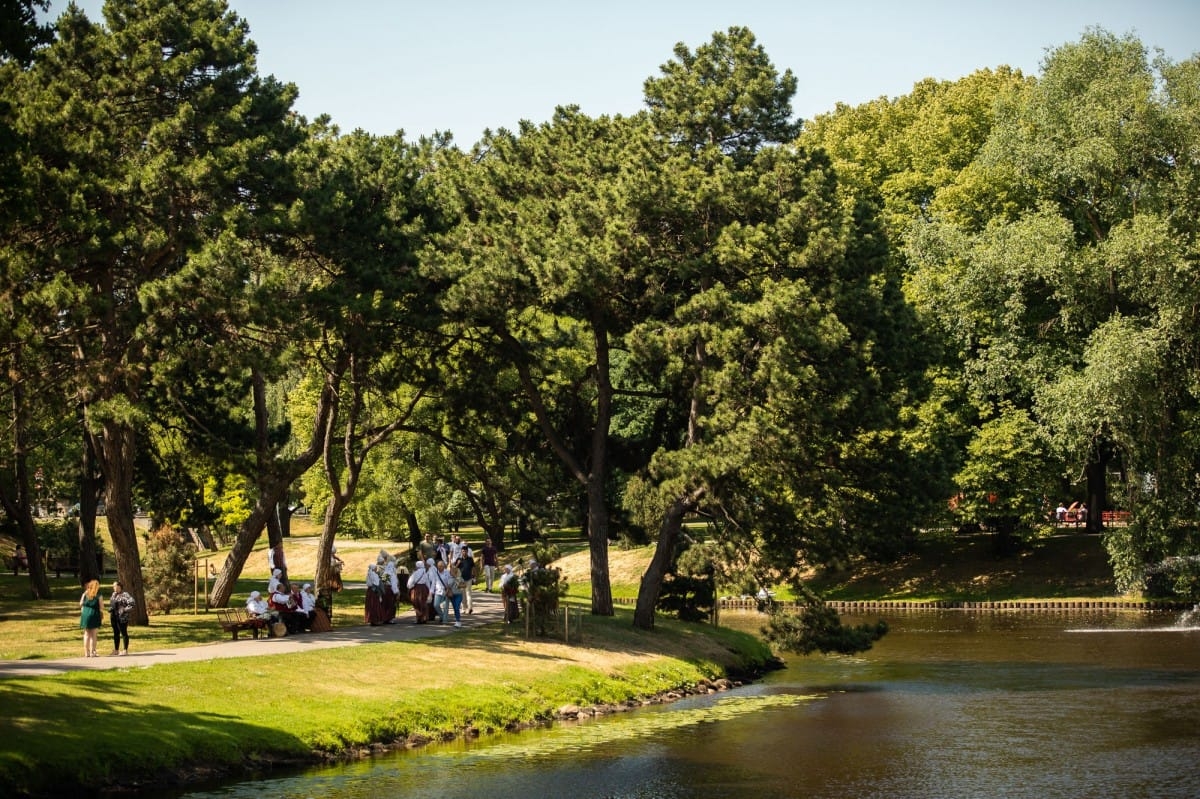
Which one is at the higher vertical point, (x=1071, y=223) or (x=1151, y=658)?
(x=1071, y=223)

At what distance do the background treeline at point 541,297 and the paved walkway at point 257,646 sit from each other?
4674mm

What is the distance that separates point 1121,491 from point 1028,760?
33.6 meters

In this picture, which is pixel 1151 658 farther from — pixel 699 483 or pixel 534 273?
pixel 534 273

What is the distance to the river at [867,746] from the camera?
2211cm

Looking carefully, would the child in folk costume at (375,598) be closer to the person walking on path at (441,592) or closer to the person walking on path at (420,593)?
the person walking on path at (420,593)

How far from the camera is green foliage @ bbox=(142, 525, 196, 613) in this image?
133 ft

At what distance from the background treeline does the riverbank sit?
17.3 ft

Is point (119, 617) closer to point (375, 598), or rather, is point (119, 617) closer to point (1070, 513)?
point (375, 598)

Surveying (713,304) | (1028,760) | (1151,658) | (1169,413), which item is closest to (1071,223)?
(1169,413)

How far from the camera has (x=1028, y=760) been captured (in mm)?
24469

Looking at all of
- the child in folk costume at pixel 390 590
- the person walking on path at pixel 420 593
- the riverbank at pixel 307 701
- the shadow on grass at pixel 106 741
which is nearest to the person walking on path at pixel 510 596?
the riverbank at pixel 307 701

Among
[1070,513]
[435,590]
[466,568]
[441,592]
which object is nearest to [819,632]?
[441,592]

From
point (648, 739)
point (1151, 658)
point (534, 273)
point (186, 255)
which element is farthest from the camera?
point (1151, 658)

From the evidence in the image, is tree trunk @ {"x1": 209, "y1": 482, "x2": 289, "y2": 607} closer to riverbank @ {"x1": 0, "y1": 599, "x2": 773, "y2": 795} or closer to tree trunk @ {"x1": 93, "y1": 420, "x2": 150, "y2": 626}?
tree trunk @ {"x1": 93, "y1": 420, "x2": 150, "y2": 626}
